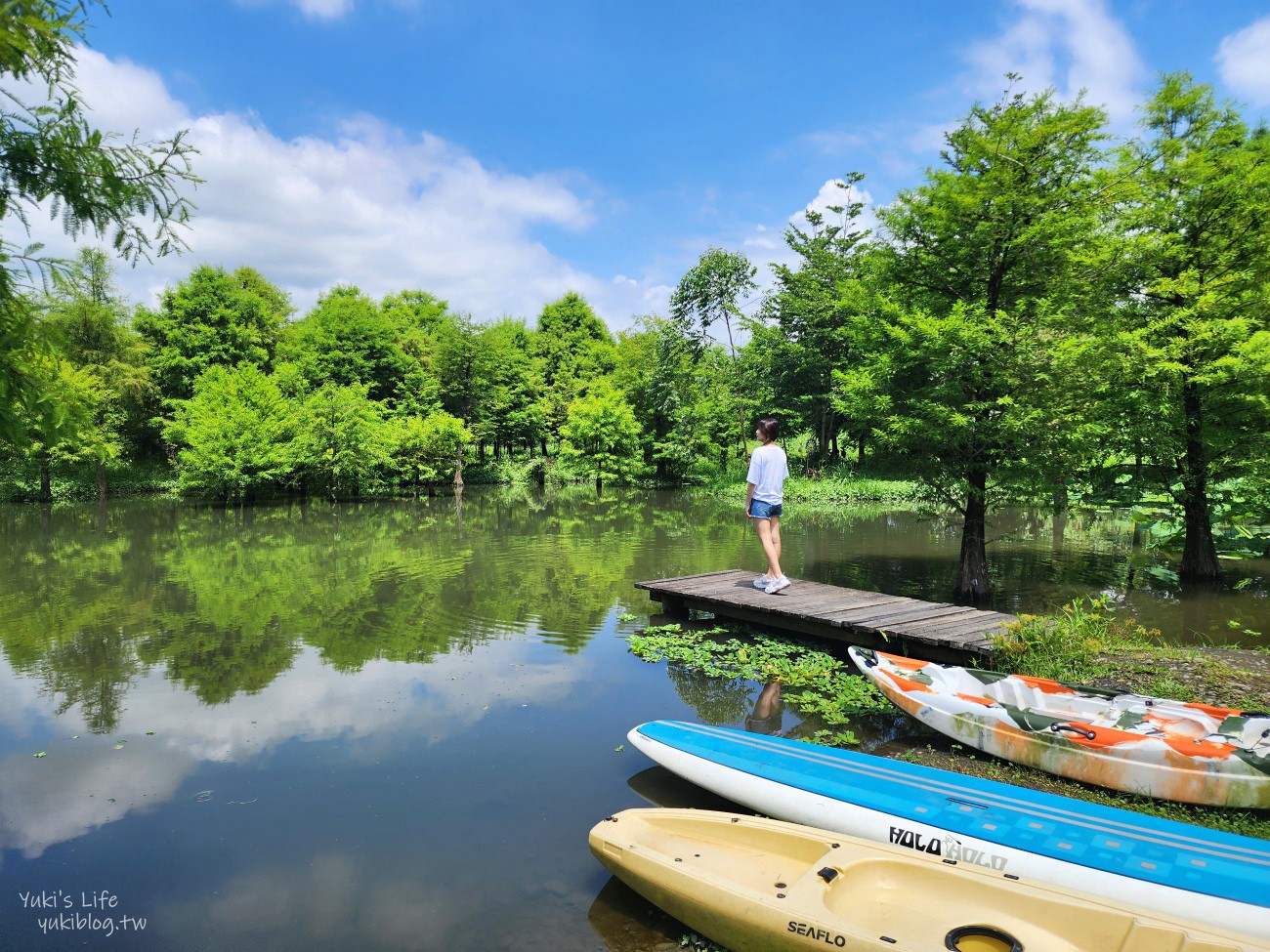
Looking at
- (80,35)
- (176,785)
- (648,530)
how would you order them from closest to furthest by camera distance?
(80,35), (176,785), (648,530)

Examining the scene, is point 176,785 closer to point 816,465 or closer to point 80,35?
point 80,35

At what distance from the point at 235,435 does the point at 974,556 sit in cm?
2836

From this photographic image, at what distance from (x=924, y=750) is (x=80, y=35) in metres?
8.23

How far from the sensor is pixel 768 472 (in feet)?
30.8

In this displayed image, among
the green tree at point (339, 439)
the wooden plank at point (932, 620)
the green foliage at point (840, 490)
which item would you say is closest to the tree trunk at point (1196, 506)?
the wooden plank at point (932, 620)

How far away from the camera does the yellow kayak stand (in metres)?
3.09

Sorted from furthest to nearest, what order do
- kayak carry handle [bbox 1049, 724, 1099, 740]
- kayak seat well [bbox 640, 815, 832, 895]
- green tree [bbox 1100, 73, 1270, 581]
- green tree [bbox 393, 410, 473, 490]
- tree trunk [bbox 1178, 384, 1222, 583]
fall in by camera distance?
green tree [bbox 393, 410, 473, 490] → tree trunk [bbox 1178, 384, 1222, 583] → green tree [bbox 1100, 73, 1270, 581] → kayak carry handle [bbox 1049, 724, 1099, 740] → kayak seat well [bbox 640, 815, 832, 895]

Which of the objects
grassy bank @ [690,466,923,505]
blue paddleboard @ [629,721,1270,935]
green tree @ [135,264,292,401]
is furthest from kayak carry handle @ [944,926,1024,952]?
green tree @ [135,264,292,401]

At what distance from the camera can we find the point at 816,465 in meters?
39.8

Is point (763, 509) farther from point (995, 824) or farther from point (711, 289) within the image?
point (711, 289)

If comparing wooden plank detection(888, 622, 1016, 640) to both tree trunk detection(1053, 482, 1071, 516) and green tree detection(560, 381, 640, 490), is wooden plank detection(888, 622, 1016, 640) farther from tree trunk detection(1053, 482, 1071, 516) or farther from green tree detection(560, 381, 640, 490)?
green tree detection(560, 381, 640, 490)

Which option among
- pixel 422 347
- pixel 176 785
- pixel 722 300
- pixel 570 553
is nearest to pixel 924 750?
pixel 176 785

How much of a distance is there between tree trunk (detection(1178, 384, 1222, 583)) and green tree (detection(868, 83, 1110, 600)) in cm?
359

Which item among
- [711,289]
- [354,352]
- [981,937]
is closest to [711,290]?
[711,289]
